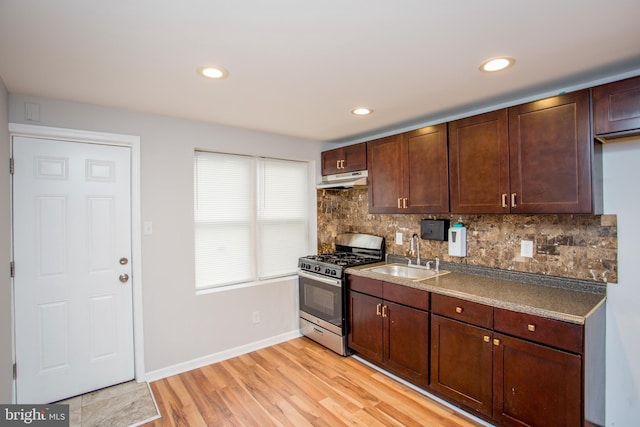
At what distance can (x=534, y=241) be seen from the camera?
2438mm

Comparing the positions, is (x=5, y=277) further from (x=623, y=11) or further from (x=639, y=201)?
(x=639, y=201)

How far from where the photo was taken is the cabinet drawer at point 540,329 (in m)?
1.72

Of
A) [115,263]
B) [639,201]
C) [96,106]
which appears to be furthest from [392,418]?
[96,106]

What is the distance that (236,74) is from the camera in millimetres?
1971

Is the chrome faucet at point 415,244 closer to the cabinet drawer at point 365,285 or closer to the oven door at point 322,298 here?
the cabinet drawer at point 365,285

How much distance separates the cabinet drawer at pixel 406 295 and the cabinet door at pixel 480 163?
0.73m

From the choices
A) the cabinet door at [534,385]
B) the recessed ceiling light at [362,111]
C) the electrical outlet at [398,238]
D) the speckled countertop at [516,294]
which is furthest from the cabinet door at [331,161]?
the cabinet door at [534,385]

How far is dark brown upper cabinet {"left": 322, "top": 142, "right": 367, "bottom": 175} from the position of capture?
134 inches

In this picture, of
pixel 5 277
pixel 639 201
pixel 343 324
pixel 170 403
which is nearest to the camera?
pixel 639 201

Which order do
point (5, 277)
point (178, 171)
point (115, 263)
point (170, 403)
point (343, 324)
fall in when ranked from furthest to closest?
point (343, 324)
point (178, 171)
point (115, 263)
point (170, 403)
point (5, 277)

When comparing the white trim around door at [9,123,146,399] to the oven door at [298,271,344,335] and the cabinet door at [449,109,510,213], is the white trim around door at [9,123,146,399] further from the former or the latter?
the cabinet door at [449,109,510,213]

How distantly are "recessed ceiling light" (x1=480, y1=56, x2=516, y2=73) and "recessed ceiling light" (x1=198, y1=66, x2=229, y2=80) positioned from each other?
152cm

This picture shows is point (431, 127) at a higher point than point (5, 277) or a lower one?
higher

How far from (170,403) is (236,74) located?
2.44 m
